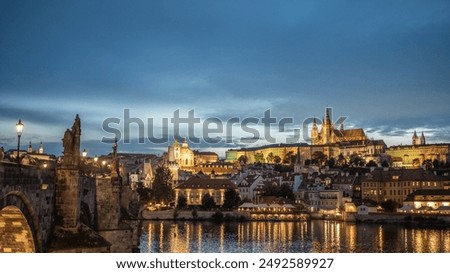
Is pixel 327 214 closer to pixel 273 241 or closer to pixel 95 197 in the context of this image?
pixel 273 241

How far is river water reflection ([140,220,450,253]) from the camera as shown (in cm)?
1856

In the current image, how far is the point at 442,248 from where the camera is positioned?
19.0 metres

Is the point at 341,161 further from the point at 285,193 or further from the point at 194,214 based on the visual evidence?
the point at 194,214

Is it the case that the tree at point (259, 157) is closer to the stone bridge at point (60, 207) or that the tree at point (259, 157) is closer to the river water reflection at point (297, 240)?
the river water reflection at point (297, 240)

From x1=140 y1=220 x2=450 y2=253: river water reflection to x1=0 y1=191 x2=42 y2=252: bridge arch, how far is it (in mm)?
10120

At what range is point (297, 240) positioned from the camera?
2181 centimetres

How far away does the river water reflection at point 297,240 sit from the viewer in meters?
18.6

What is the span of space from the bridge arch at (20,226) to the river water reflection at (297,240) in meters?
10.1

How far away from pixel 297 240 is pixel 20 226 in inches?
657

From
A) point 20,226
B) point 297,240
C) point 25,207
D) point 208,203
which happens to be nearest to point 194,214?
point 208,203

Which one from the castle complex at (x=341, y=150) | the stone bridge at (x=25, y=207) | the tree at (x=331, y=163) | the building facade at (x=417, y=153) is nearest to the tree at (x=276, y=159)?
the castle complex at (x=341, y=150)

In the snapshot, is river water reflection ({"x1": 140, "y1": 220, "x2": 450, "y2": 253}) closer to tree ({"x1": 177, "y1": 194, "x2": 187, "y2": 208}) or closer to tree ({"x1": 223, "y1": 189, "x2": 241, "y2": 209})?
tree ({"x1": 223, "y1": 189, "x2": 241, "y2": 209})

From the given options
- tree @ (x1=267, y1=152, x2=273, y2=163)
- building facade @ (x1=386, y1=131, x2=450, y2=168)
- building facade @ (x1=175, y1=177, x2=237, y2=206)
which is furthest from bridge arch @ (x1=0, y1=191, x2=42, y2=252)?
tree @ (x1=267, y1=152, x2=273, y2=163)
